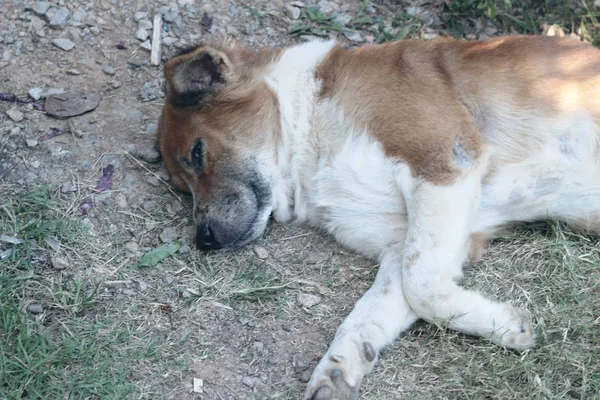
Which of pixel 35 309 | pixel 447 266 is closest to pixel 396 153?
pixel 447 266

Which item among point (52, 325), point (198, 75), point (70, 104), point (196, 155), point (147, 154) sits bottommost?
point (52, 325)

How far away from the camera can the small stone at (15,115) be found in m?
5.55

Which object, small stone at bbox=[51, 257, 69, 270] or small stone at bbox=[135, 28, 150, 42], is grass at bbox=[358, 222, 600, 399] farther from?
small stone at bbox=[135, 28, 150, 42]

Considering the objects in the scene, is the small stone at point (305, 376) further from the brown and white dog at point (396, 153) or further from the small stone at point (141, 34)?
the small stone at point (141, 34)

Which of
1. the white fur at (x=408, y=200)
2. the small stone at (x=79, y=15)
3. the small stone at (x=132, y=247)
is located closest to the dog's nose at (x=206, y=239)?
the small stone at (x=132, y=247)

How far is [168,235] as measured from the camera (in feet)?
16.9

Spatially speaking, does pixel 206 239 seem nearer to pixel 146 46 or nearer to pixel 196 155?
pixel 196 155

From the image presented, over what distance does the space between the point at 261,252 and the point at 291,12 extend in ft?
7.71

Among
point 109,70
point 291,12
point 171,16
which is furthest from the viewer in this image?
point 291,12

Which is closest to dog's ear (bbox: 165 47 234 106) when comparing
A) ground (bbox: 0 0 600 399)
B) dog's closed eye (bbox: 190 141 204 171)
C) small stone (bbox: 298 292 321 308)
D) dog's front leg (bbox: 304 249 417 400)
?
dog's closed eye (bbox: 190 141 204 171)

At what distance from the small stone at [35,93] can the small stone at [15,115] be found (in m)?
0.17

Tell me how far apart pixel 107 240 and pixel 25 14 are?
82.3 inches

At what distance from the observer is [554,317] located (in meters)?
4.53

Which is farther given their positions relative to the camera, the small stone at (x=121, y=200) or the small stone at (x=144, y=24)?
the small stone at (x=144, y=24)
